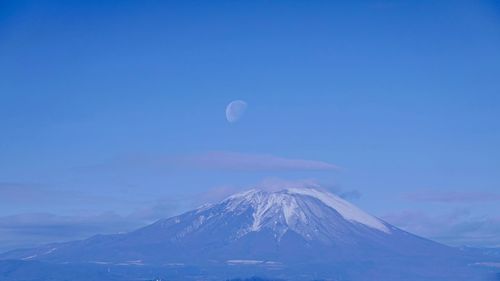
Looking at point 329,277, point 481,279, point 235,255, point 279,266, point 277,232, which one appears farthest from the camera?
point 277,232

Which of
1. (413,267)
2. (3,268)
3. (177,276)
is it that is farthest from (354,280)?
(3,268)

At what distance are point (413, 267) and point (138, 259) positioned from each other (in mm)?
54679

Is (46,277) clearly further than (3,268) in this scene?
No

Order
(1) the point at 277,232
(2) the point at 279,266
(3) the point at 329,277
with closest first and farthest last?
1. (3) the point at 329,277
2. (2) the point at 279,266
3. (1) the point at 277,232

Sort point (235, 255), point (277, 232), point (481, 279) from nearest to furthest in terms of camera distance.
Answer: point (481, 279), point (235, 255), point (277, 232)

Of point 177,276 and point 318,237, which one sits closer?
point 177,276

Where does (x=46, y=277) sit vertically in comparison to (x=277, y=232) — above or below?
below

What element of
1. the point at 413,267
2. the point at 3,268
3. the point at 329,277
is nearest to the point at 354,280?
the point at 329,277

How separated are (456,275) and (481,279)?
1447 cm

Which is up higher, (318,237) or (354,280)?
(318,237)

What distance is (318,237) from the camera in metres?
195

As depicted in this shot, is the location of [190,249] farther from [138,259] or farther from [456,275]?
[456,275]

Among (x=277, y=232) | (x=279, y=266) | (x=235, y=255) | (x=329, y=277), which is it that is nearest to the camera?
(x=329, y=277)

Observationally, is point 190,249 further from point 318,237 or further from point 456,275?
point 456,275
